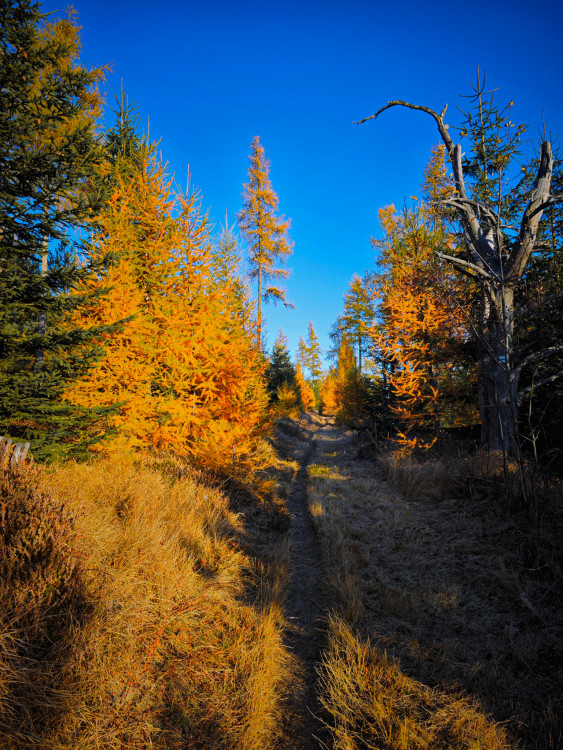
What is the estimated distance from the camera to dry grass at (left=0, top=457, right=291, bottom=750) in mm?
2002

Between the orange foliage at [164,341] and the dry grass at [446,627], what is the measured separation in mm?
4097

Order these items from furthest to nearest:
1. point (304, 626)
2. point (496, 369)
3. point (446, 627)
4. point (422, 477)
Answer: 1. point (422, 477)
2. point (496, 369)
3. point (304, 626)
4. point (446, 627)

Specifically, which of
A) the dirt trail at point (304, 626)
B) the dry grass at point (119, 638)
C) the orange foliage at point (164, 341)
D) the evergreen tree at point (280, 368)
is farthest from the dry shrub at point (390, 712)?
the evergreen tree at point (280, 368)

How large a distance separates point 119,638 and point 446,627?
12.1ft

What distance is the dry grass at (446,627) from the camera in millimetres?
2441

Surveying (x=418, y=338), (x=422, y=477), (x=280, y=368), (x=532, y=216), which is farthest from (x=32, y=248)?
(x=280, y=368)

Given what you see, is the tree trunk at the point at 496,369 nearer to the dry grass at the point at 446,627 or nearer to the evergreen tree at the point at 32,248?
the dry grass at the point at 446,627

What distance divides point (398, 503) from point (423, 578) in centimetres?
334

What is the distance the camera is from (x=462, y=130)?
6.05 m

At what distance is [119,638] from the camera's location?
256 cm

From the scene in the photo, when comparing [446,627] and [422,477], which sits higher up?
[422,477]

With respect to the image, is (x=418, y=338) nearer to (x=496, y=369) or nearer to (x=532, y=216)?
(x=496, y=369)

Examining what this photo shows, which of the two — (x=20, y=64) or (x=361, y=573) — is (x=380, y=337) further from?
(x=20, y=64)

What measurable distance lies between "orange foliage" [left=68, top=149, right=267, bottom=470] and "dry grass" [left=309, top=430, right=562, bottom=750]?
410cm
